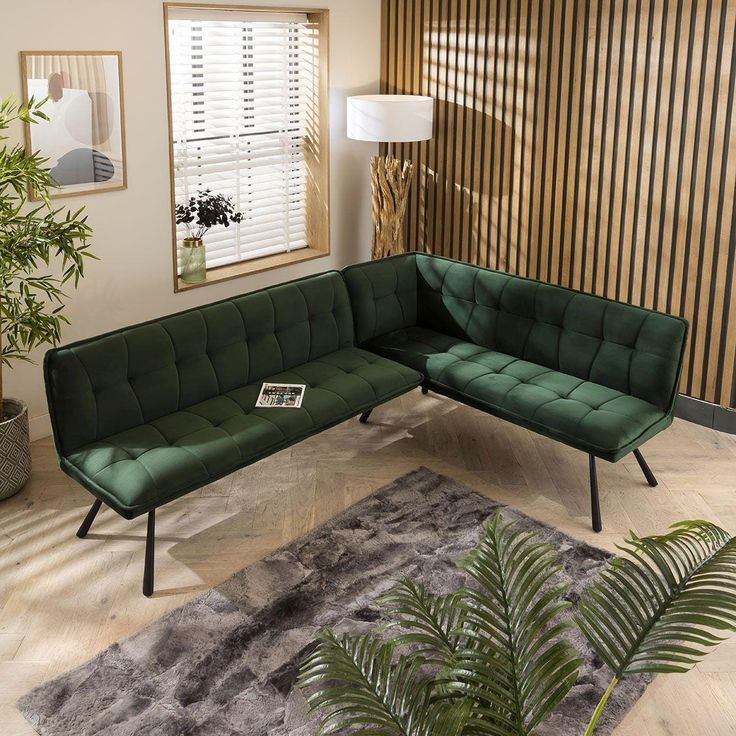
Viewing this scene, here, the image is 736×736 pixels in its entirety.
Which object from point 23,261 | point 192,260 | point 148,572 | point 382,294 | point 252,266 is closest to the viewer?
point 148,572

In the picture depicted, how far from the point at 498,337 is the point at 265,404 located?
134 centimetres

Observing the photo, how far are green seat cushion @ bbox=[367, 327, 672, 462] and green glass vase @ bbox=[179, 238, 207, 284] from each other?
45.1 inches

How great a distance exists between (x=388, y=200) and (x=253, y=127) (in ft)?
3.06

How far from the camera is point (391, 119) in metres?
5.13

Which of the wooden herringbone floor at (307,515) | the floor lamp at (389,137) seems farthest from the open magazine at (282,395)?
the floor lamp at (389,137)

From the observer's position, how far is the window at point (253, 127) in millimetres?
5012

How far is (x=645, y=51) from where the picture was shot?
4512mm

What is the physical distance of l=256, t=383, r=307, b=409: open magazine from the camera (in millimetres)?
3956

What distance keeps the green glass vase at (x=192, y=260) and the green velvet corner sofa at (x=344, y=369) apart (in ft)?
3.19

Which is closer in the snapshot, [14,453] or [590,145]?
[14,453]

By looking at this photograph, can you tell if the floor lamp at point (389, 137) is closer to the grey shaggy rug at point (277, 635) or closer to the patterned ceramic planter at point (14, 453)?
the grey shaggy rug at point (277, 635)

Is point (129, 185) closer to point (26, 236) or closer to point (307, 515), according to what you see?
point (26, 236)

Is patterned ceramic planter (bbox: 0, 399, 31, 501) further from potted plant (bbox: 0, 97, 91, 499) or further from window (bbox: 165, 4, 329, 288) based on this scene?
window (bbox: 165, 4, 329, 288)

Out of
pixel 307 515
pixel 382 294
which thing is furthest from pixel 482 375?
pixel 307 515
